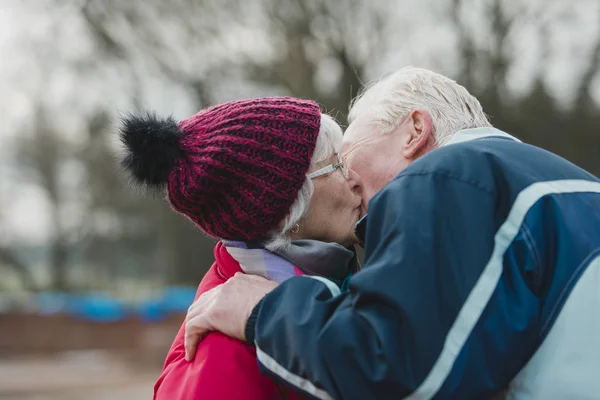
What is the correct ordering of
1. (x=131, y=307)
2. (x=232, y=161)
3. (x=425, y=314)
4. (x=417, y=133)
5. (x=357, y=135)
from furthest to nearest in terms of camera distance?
(x=131, y=307) < (x=357, y=135) < (x=417, y=133) < (x=232, y=161) < (x=425, y=314)

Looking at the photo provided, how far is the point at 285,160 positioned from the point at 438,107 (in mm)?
558

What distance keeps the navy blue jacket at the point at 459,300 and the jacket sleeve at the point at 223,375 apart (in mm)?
207

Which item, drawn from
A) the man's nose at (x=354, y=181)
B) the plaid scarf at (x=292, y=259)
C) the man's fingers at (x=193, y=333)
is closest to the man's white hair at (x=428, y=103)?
the man's nose at (x=354, y=181)

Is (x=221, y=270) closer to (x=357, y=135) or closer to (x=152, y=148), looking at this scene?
(x=152, y=148)

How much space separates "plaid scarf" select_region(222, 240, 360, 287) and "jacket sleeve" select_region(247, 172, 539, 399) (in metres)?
0.44

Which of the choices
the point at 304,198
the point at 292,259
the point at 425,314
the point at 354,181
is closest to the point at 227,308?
the point at 292,259

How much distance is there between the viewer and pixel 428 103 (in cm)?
239

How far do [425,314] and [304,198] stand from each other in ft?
2.43

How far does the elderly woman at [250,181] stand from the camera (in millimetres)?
2111

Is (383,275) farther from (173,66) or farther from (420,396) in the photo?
(173,66)

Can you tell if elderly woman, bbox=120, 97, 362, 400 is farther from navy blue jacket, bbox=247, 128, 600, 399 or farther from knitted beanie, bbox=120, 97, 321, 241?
navy blue jacket, bbox=247, 128, 600, 399

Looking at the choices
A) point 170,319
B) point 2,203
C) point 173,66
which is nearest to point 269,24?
point 173,66

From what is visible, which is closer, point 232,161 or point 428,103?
point 232,161

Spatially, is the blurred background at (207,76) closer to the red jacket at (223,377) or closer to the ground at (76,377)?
the ground at (76,377)
